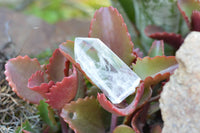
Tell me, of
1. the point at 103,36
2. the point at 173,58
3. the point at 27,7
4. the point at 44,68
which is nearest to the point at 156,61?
the point at 173,58

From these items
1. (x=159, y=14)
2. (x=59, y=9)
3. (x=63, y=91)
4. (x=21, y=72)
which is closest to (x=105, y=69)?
(x=63, y=91)

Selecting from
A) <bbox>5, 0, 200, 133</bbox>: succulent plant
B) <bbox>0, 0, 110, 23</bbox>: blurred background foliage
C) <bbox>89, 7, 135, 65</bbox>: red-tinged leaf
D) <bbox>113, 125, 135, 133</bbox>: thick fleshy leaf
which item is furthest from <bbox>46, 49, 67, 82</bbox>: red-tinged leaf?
<bbox>0, 0, 110, 23</bbox>: blurred background foliage

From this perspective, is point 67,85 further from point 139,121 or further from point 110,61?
point 139,121

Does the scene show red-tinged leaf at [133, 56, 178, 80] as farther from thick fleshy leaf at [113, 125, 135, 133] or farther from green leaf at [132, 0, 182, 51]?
green leaf at [132, 0, 182, 51]

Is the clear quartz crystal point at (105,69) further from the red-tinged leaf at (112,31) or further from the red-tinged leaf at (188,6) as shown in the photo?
the red-tinged leaf at (188,6)

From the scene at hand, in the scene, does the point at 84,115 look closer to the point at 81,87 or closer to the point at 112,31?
the point at 81,87

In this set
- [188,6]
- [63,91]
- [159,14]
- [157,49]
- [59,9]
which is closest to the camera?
[63,91]
